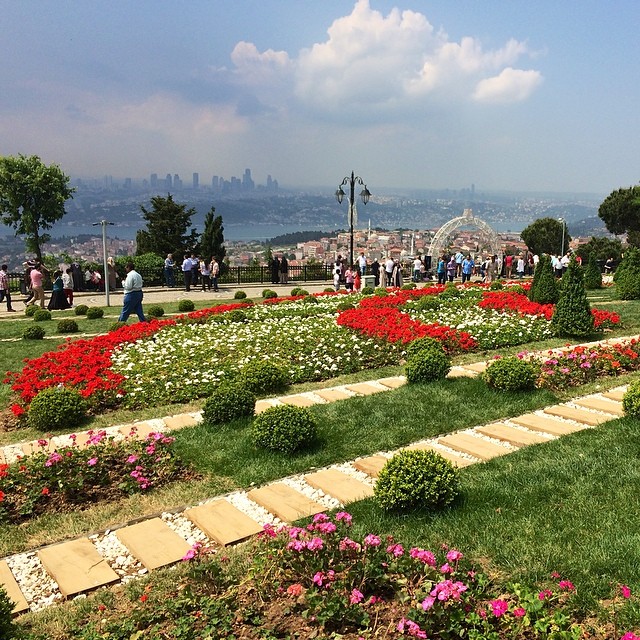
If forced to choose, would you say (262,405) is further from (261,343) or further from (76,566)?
(76,566)

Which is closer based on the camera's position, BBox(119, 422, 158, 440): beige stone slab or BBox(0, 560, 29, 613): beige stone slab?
BBox(0, 560, 29, 613): beige stone slab

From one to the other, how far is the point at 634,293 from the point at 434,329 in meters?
8.59

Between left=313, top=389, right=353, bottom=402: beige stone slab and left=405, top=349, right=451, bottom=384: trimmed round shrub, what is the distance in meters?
0.99

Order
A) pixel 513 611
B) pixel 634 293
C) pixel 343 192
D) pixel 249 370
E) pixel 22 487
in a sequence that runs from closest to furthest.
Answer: pixel 513 611
pixel 22 487
pixel 249 370
pixel 634 293
pixel 343 192

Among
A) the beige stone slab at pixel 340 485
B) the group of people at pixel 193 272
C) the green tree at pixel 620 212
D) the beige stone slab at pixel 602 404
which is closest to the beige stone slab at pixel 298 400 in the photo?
the beige stone slab at pixel 340 485

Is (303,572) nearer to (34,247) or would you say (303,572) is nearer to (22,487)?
(22,487)

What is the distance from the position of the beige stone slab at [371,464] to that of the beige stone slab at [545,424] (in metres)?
1.91

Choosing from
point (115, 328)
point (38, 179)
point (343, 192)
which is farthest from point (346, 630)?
point (38, 179)

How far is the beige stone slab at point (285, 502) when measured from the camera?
4.62 metres

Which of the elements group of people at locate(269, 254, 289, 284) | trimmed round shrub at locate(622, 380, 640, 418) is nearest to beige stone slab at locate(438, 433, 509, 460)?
trimmed round shrub at locate(622, 380, 640, 418)

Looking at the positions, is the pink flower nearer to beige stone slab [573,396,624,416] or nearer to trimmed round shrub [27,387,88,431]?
beige stone slab [573,396,624,416]

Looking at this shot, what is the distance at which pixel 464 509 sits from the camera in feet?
14.3

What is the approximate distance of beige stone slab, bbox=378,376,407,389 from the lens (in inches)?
336

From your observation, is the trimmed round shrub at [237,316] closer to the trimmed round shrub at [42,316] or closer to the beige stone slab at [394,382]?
the trimmed round shrub at [42,316]
